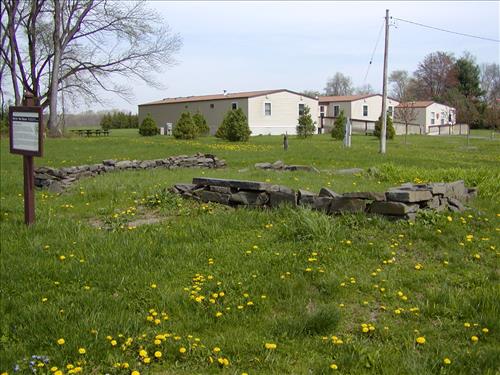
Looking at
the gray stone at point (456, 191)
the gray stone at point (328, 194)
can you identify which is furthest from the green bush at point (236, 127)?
the gray stone at point (328, 194)

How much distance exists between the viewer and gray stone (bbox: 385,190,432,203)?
5820 mm

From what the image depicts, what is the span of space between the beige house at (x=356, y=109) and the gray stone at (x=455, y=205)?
4663 centimetres

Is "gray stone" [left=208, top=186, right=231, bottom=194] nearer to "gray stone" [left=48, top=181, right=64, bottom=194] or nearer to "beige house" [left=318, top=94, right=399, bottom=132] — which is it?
"gray stone" [left=48, top=181, right=64, bottom=194]

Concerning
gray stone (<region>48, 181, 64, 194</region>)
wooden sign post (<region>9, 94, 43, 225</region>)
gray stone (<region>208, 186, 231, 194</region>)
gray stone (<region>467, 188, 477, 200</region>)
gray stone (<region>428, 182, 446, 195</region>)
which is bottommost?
gray stone (<region>48, 181, 64, 194</region>)

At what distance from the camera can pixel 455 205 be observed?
6.41m

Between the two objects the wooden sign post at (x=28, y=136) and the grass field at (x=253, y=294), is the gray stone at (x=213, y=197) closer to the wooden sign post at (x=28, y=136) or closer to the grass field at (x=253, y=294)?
the grass field at (x=253, y=294)

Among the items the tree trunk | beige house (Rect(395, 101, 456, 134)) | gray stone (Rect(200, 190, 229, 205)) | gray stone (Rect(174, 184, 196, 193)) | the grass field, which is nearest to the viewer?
the grass field

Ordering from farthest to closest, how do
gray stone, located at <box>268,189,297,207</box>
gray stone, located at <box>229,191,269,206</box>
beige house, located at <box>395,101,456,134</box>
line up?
beige house, located at <box>395,101,456,134</box>, gray stone, located at <box>229,191,269,206</box>, gray stone, located at <box>268,189,297,207</box>

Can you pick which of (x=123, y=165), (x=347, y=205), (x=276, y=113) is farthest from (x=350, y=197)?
(x=276, y=113)

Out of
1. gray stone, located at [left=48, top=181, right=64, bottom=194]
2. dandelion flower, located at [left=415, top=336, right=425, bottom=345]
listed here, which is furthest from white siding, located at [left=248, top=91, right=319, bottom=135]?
dandelion flower, located at [left=415, top=336, right=425, bottom=345]

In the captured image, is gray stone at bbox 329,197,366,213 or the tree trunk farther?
the tree trunk

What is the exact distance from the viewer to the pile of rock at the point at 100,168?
1085cm

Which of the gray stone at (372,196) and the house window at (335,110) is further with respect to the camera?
the house window at (335,110)

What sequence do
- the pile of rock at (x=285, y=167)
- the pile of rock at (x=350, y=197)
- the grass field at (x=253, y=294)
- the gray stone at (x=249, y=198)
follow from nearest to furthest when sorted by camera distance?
1. the grass field at (x=253, y=294)
2. the pile of rock at (x=350, y=197)
3. the gray stone at (x=249, y=198)
4. the pile of rock at (x=285, y=167)
